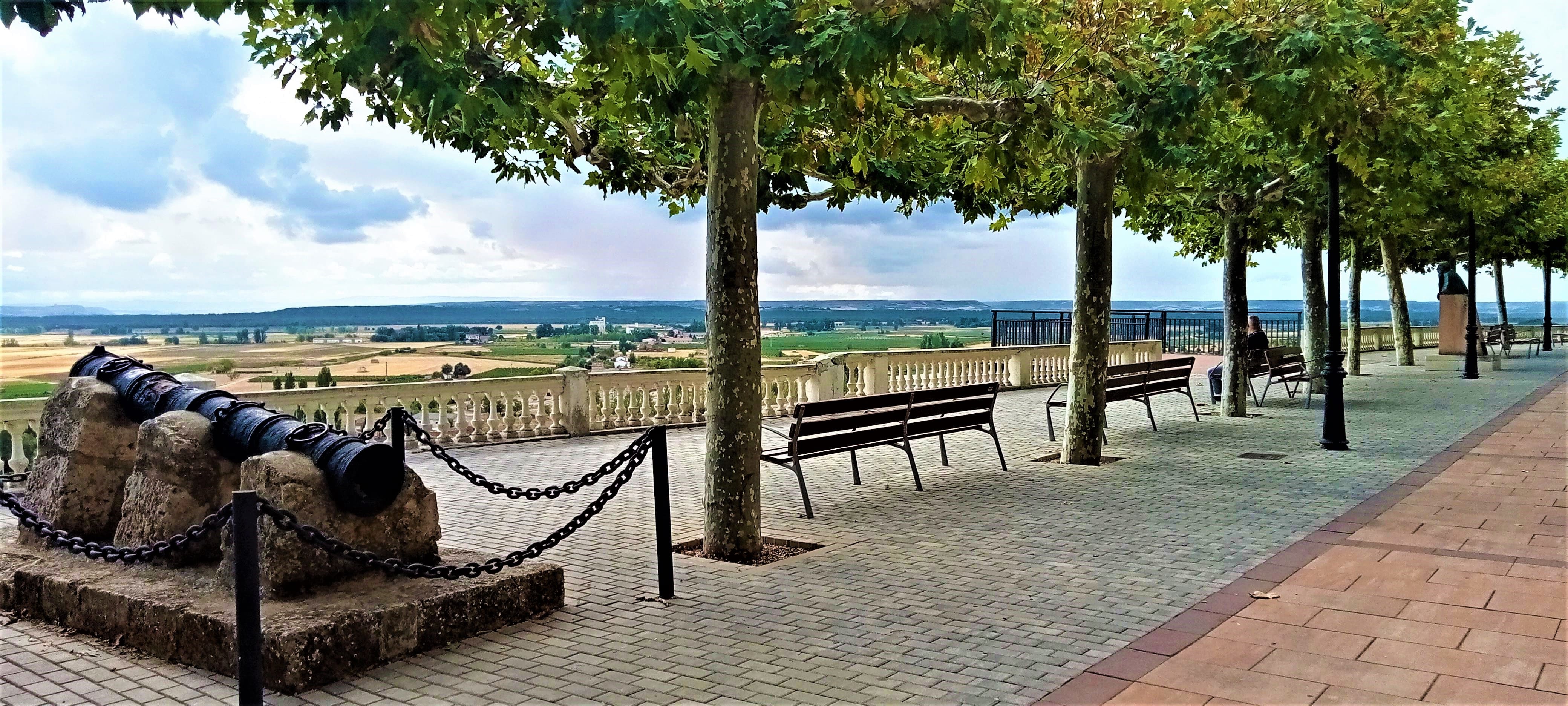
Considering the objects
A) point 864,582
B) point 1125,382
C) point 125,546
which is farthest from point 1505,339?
point 125,546

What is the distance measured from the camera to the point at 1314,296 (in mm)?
20453

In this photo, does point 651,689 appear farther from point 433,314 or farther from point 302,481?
point 433,314

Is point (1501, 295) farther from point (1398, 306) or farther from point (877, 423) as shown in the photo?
point (877, 423)

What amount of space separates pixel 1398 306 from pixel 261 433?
33446 mm

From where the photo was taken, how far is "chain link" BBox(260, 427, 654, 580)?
4.74 metres

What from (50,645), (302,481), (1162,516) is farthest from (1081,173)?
(50,645)

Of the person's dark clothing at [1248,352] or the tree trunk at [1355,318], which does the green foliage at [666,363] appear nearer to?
the person's dark clothing at [1248,352]

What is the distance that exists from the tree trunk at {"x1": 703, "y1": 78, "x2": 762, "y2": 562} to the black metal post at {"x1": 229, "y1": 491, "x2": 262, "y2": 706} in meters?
3.42

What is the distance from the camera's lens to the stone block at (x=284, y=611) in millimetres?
4715

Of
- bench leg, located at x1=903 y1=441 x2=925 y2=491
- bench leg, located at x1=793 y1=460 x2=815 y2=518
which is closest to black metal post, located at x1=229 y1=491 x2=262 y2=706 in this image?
bench leg, located at x1=793 y1=460 x2=815 y2=518

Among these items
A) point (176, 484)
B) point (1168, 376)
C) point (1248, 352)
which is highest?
point (1248, 352)

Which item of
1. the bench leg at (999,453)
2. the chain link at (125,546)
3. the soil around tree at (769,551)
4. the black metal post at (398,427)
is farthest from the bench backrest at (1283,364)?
the chain link at (125,546)

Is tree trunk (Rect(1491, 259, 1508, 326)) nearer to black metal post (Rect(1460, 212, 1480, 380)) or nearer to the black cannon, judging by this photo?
black metal post (Rect(1460, 212, 1480, 380))

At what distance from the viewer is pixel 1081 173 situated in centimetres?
1199
